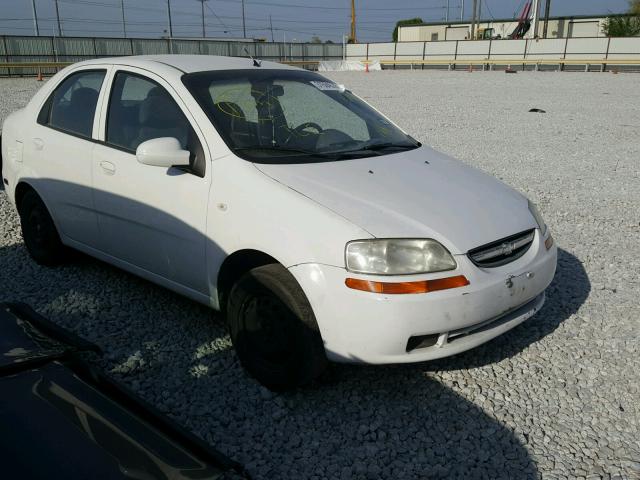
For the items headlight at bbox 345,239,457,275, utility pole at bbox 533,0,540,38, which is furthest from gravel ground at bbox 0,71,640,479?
utility pole at bbox 533,0,540,38

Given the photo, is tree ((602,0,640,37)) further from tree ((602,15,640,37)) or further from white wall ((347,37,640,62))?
white wall ((347,37,640,62))

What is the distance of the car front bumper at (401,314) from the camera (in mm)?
2738

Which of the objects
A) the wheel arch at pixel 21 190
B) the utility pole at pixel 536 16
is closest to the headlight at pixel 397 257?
the wheel arch at pixel 21 190

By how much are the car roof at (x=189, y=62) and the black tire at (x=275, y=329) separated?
156 centimetres

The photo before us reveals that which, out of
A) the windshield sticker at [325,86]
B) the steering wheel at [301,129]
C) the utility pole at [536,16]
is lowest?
the utility pole at [536,16]

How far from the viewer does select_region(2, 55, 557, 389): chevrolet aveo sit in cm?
281

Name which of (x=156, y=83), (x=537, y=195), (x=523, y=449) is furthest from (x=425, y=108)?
(x=523, y=449)

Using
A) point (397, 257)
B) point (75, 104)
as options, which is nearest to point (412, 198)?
point (397, 257)

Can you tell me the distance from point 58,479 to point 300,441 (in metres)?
1.51

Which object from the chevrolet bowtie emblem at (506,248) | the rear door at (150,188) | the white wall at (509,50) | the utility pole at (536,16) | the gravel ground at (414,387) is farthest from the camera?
the utility pole at (536,16)

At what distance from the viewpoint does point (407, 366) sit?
3451mm

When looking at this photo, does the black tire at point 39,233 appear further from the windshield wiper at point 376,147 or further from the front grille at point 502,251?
the front grille at point 502,251

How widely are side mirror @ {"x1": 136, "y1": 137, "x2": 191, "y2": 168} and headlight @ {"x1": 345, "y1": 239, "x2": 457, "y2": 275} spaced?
1.15 m

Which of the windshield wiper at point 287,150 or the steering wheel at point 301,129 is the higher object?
the steering wheel at point 301,129
